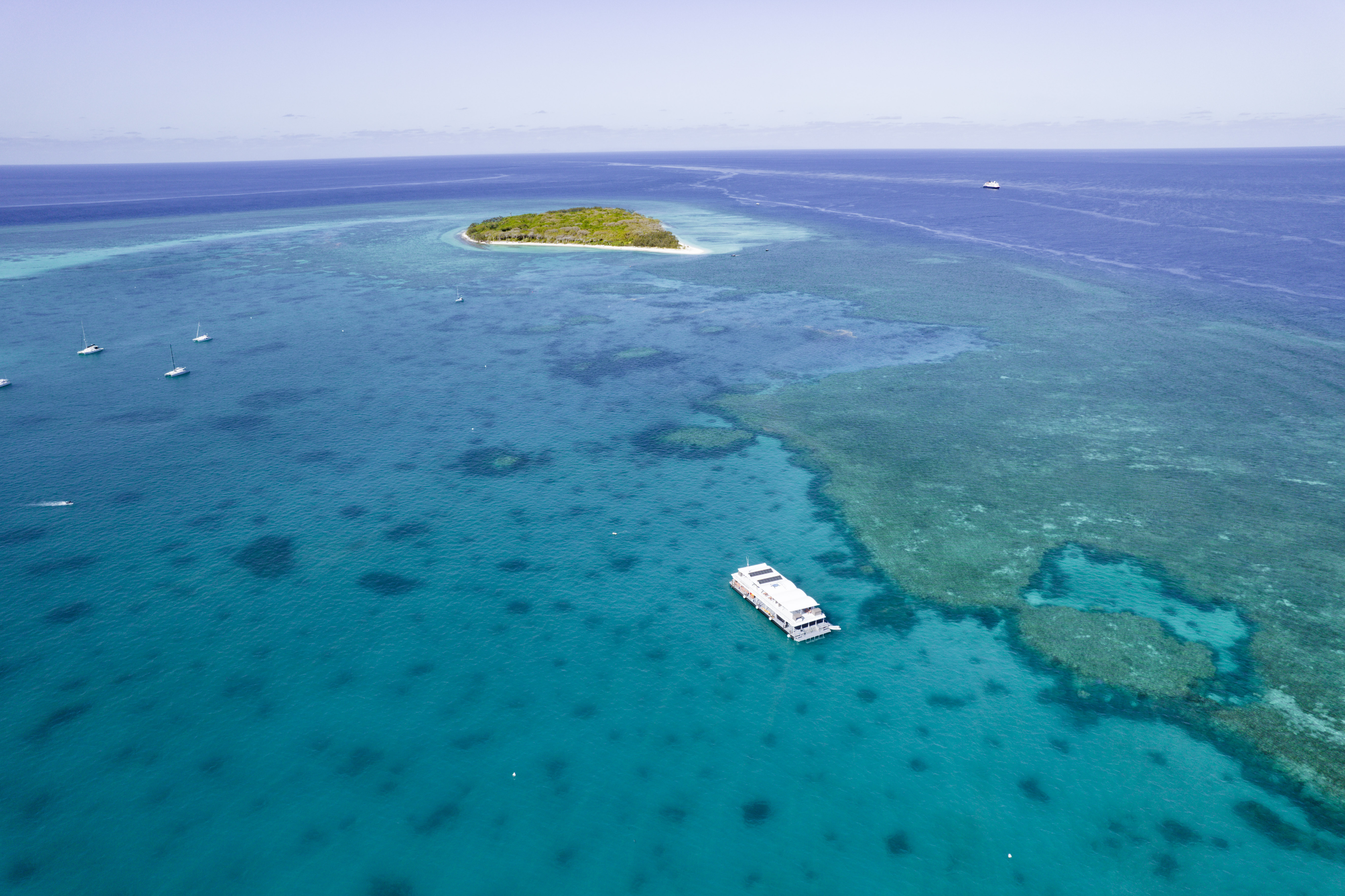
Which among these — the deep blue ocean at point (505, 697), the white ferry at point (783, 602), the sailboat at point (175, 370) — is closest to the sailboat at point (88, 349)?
the sailboat at point (175, 370)

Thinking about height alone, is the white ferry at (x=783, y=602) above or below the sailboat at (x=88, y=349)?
below

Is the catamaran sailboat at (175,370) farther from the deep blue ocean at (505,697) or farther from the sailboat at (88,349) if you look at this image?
the deep blue ocean at (505,697)

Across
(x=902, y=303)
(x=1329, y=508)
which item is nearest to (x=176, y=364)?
(x=902, y=303)

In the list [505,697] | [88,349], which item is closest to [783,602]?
[505,697]

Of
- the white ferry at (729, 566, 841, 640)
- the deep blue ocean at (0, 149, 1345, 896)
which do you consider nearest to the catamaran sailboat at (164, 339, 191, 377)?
the deep blue ocean at (0, 149, 1345, 896)

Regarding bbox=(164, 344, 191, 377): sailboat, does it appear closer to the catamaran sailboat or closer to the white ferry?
the catamaran sailboat

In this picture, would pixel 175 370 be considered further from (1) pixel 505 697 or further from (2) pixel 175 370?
(1) pixel 505 697
